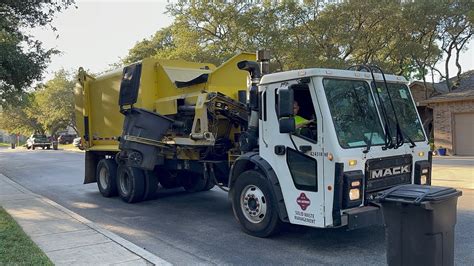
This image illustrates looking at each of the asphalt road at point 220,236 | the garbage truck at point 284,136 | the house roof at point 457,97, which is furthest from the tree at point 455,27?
the garbage truck at point 284,136

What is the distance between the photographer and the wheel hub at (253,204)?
20.7 feet

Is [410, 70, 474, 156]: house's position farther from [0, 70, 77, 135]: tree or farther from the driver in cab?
[0, 70, 77, 135]: tree

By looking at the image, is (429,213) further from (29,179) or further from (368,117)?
(29,179)

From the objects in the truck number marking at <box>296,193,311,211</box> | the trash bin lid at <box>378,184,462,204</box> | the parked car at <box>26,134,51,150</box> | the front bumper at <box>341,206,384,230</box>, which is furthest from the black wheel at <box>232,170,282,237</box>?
the parked car at <box>26,134,51,150</box>

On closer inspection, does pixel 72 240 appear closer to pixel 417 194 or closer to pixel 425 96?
pixel 417 194

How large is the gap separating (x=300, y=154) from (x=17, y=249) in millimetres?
3859

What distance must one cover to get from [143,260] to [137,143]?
3893 millimetres

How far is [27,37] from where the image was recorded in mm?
11484

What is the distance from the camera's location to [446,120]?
856 inches

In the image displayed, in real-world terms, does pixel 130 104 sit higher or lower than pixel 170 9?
lower

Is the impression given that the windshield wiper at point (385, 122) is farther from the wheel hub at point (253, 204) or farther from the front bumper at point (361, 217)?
the wheel hub at point (253, 204)

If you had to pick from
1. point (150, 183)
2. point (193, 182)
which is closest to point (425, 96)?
point (193, 182)

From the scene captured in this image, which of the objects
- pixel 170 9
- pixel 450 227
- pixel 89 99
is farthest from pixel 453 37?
pixel 450 227

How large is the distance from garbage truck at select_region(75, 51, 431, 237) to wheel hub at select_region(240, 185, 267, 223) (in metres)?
0.02
